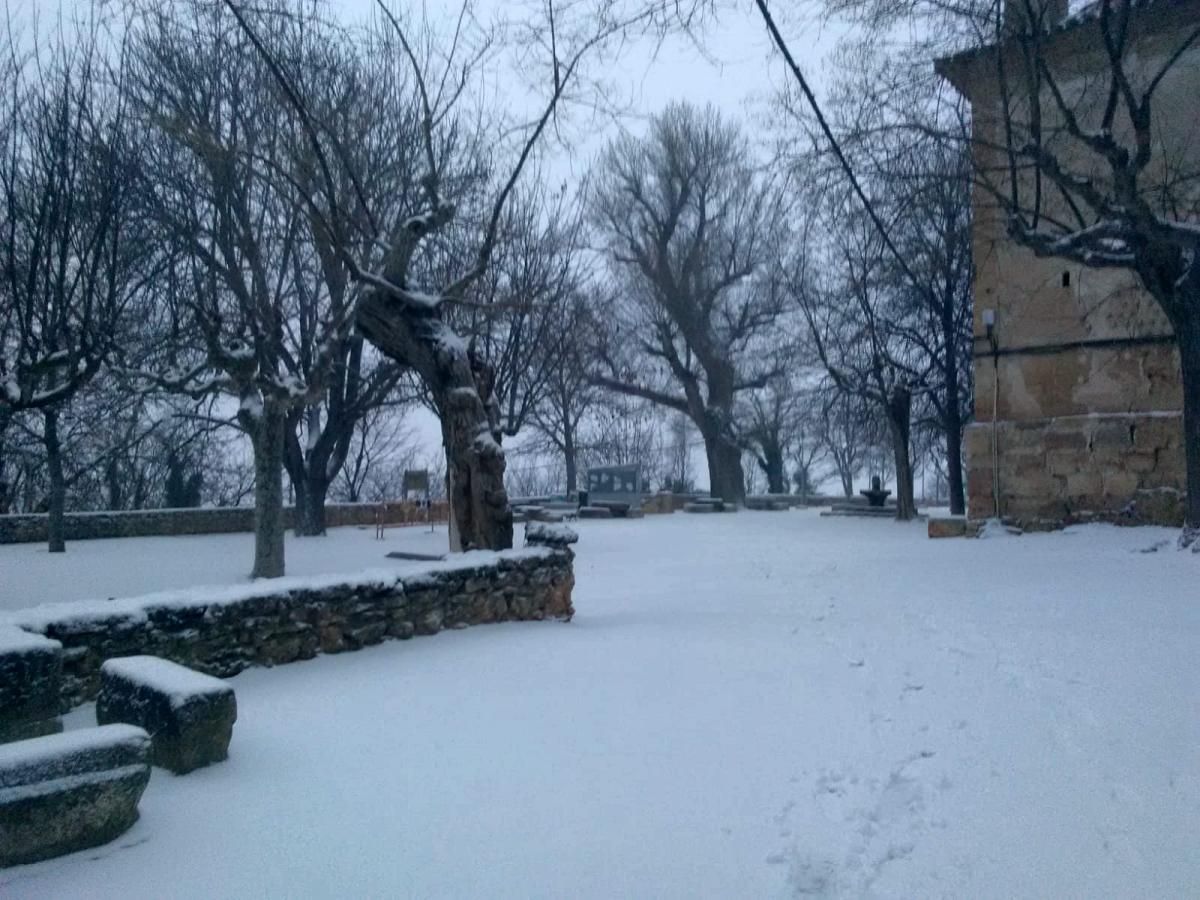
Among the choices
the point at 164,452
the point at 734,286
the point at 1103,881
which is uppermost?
the point at 734,286

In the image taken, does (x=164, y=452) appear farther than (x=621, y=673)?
Yes

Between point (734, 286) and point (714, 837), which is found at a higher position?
point (734, 286)

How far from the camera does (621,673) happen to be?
728 cm

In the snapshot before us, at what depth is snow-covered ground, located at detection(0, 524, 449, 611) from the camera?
45.1 ft

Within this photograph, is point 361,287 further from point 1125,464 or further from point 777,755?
point 1125,464

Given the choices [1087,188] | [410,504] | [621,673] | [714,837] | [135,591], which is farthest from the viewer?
[410,504]

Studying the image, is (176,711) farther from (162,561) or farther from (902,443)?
(902,443)

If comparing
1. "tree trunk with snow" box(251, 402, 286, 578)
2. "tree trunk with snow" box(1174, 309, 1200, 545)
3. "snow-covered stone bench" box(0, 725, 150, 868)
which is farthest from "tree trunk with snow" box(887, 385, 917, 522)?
"snow-covered stone bench" box(0, 725, 150, 868)

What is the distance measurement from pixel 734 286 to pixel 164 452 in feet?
64.4

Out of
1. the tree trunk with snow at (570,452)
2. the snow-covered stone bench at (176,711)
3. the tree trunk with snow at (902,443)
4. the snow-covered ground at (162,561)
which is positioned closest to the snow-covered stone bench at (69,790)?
the snow-covered stone bench at (176,711)

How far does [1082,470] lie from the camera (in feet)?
49.5

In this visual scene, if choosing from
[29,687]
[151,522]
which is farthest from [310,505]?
[29,687]

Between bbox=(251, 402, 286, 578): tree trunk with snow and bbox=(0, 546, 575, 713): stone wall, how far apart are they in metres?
5.45

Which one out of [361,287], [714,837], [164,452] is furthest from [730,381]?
[714,837]
